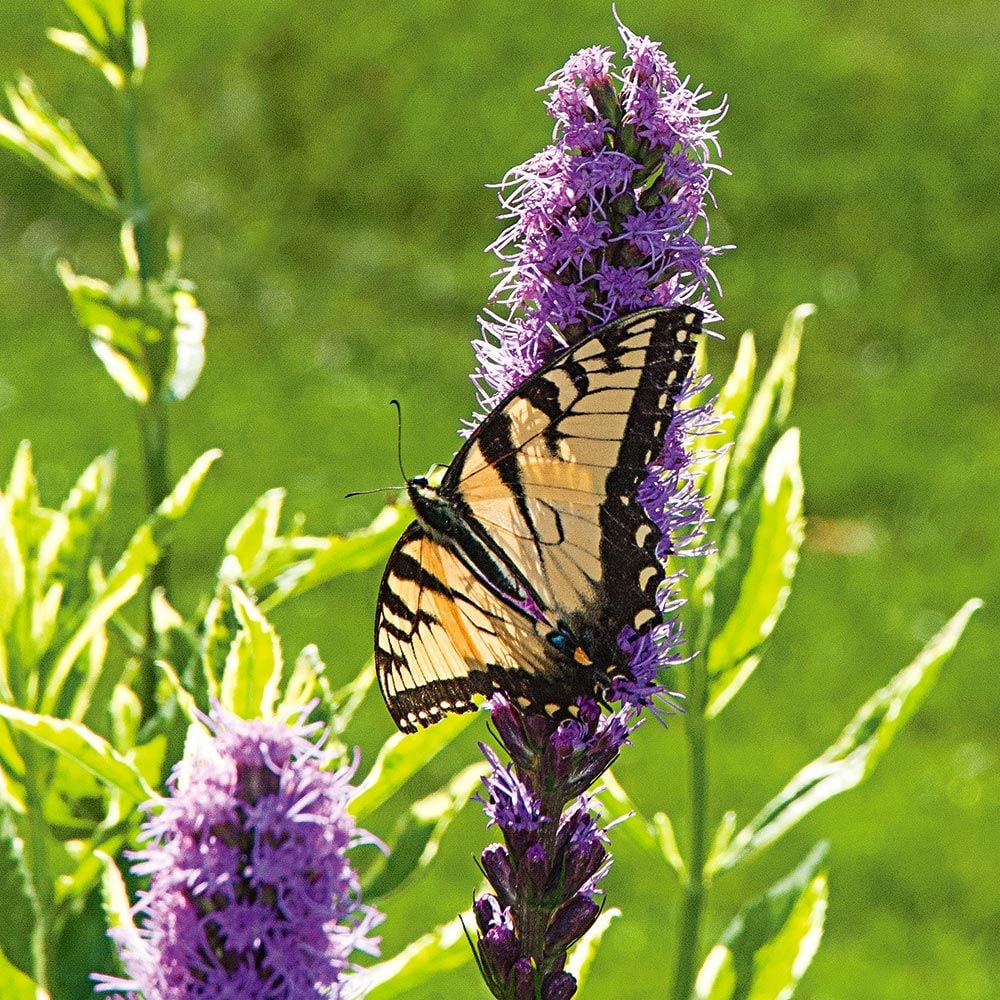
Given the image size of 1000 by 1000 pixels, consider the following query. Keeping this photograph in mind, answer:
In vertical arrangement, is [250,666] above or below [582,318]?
below

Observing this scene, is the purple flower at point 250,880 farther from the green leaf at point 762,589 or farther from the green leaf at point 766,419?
the green leaf at point 766,419

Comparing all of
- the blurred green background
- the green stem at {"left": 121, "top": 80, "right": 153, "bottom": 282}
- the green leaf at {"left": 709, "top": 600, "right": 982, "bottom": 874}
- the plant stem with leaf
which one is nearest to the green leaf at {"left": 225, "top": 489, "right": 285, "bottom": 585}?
the green stem at {"left": 121, "top": 80, "right": 153, "bottom": 282}

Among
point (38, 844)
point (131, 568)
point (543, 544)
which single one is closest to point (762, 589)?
point (543, 544)

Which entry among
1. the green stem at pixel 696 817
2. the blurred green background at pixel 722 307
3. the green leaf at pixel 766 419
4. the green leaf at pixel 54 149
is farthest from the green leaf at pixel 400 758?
the blurred green background at pixel 722 307

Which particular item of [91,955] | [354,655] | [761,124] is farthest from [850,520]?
[91,955]

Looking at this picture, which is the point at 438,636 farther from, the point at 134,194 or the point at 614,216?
the point at 134,194

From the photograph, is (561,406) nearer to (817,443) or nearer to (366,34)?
(817,443)

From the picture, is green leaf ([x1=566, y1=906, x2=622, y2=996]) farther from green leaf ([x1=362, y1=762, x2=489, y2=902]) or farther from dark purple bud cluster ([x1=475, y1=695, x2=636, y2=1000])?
green leaf ([x1=362, y1=762, x2=489, y2=902])
